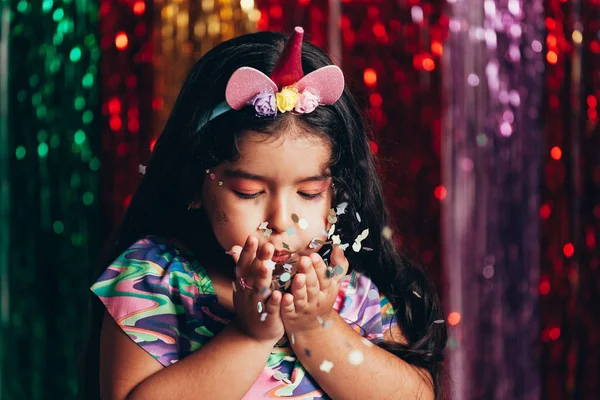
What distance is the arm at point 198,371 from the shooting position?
36.8 inches

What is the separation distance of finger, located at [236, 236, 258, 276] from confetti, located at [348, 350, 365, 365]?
7.0 inches

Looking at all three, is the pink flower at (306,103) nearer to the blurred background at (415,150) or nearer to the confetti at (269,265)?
the confetti at (269,265)

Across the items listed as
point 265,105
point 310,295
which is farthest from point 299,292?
point 265,105

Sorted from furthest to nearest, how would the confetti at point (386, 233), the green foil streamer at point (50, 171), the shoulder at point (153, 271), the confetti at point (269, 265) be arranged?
the green foil streamer at point (50, 171) → the confetti at point (386, 233) → the shoulder at point (153, 271) → the confetti at point (269, 265)

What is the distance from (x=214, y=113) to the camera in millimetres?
1010

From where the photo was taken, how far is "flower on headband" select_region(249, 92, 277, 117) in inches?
37.3

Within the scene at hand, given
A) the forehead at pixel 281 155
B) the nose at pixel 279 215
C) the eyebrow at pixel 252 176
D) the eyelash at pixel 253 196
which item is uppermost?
the forehead at pixel 281 155

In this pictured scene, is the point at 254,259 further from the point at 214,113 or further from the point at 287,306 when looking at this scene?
the point at 214,113

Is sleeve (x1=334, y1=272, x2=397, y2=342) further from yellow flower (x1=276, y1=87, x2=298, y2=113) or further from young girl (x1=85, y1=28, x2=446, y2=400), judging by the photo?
yellow flower (x1=276, y1=87, x2=298, y2=113)

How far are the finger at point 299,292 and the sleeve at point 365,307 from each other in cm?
15

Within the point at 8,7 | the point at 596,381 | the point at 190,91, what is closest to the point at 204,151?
the point at 190,91

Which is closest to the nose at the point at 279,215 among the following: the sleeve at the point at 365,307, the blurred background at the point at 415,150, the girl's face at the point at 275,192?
the girl's face at the point at 275,192

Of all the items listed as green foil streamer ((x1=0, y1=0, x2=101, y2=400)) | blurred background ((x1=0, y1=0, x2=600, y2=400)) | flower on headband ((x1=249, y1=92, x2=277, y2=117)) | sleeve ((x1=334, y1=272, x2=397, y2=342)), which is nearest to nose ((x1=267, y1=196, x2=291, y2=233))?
flower on headband ((x1=249, y1=92, x2=277, y2=117))

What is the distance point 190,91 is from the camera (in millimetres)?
1063
